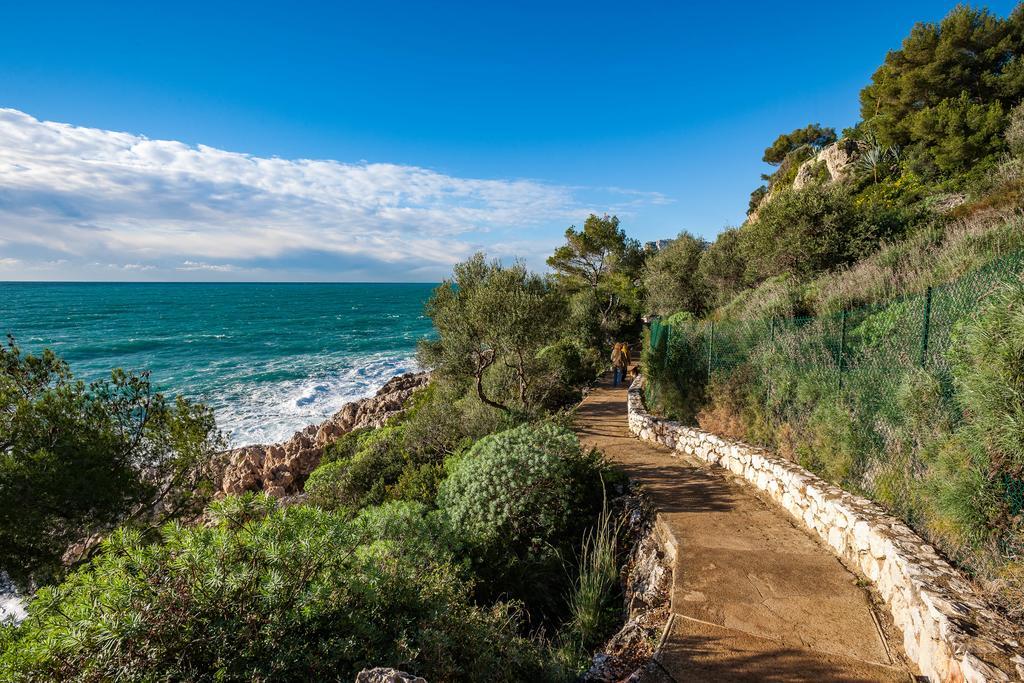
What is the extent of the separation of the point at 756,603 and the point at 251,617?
15.4 feet

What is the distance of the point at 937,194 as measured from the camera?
18484 millimetres

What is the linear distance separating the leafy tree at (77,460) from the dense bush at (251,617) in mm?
6294

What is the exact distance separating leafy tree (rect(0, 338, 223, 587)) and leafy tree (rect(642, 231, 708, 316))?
22.2m

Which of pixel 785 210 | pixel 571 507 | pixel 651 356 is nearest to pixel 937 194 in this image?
pixel 785 210

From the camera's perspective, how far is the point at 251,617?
307cm

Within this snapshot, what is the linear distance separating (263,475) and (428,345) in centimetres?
812

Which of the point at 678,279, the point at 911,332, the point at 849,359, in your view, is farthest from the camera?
the point at 678,279

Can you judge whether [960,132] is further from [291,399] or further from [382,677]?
[291,399]

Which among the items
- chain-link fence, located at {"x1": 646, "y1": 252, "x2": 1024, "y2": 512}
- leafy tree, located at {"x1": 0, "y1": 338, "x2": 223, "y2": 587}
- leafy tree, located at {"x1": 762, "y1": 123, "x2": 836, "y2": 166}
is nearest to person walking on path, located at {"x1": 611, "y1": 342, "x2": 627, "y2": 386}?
chain-link fence, located at {"x1": 646, "y1": 252, "x2": 1024, "y2": 512}

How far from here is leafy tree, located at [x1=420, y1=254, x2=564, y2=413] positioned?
41.4 ft

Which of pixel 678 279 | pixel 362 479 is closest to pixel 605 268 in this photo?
pixel 678 279

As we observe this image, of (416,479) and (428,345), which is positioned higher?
(428,345)

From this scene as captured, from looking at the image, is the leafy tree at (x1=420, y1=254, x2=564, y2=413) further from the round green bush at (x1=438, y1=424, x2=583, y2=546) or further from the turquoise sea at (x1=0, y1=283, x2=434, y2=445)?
the turquoise sea at (x1=0, y1=283, x2=434, y2=445)

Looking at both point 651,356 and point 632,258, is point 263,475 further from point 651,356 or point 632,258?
point 632,258
